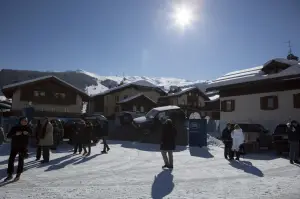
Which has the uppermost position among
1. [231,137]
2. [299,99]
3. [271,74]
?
[271,74]

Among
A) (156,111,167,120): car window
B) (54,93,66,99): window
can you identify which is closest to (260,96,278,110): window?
(156,111,167,120): car window

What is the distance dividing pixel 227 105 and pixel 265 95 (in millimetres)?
4379

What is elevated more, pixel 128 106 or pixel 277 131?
pixel 128 106

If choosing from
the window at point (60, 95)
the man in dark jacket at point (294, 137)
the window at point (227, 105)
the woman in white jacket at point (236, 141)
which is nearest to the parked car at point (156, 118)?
the window at point (227, 105)

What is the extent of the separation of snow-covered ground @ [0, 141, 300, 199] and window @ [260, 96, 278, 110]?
34.6 feet

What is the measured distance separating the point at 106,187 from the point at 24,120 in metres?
3.08

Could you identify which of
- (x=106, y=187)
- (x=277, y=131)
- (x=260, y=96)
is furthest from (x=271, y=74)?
(x=106, y=187)

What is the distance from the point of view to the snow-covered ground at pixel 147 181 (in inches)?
223

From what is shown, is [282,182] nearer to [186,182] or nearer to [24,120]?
[186,182]

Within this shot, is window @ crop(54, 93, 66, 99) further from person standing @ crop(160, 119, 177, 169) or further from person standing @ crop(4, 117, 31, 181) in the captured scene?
person standing @ crop(4, 117, 31, 181)

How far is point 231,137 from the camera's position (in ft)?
38.6

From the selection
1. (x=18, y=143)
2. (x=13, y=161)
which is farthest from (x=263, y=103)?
(x=13, y=161)

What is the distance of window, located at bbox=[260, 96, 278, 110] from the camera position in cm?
1924

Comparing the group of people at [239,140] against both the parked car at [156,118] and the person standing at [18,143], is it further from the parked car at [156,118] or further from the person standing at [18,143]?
the person standing at [18,143]
